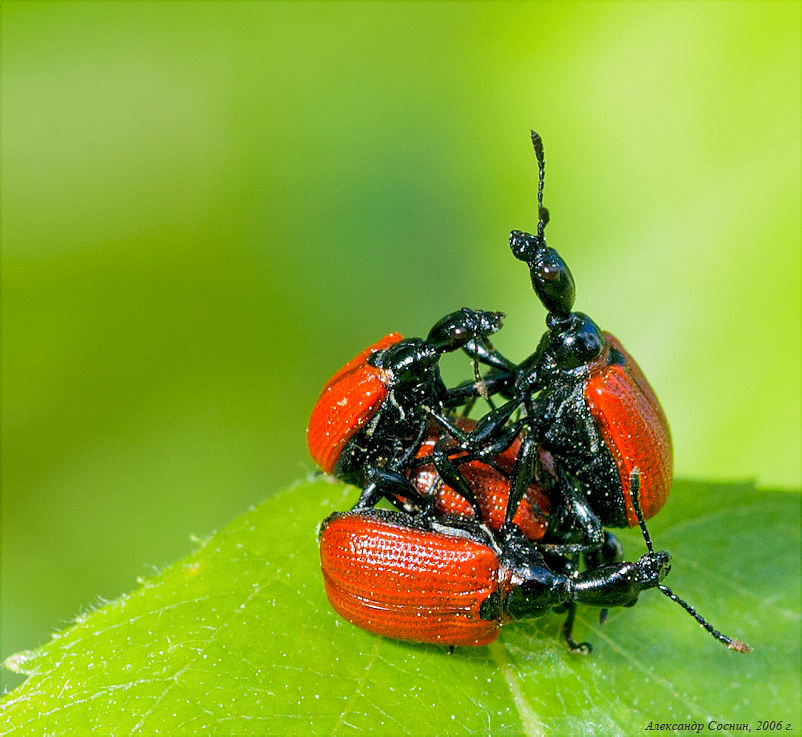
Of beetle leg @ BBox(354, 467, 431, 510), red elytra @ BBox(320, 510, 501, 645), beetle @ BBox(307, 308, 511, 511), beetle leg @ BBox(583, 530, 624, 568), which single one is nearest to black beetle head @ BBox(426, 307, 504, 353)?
beetle @ BBox(307, 308, 511, 511)

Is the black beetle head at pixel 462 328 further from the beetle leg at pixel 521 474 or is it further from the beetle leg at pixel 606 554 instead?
the beetle leg at pixel 606 554

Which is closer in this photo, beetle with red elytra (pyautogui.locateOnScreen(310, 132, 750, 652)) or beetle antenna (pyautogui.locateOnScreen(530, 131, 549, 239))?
beetle with red elytra (pyautogui.locateOnScreen(310, 132, 750, 652))

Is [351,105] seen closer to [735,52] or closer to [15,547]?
[735,52]

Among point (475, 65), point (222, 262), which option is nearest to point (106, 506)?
point (222, 262)

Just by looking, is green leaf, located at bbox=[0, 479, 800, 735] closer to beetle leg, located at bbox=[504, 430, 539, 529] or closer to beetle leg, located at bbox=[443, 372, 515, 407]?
beetle leg, located at bbox=[504, 430, 539, 529]

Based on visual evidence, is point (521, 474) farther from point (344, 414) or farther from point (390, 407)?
point (344, 414)

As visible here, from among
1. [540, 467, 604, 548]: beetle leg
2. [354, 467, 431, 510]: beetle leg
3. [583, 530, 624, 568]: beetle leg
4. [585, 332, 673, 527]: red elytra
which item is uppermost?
[585, 332, 673, 527]: red elytra
